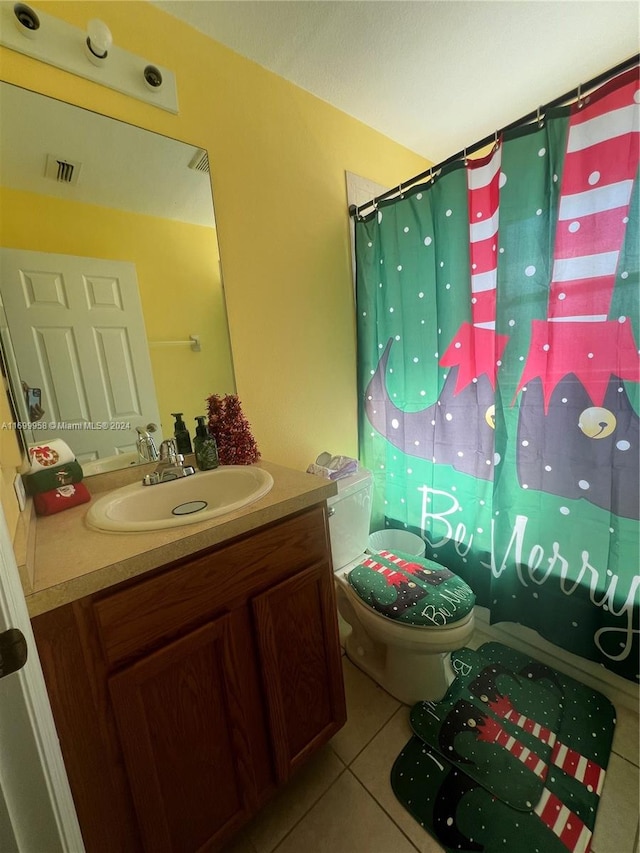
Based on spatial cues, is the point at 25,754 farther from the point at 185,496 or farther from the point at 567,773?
the point at 567,773

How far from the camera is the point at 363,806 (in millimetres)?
933

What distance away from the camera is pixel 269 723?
2.73 feet

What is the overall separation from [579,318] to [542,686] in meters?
1.32

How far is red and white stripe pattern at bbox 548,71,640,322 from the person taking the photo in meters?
0.93

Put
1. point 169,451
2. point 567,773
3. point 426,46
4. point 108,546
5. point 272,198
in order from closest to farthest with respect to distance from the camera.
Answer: point 108,546, point 567,773, point 169,451, point 426,46, point 272,198

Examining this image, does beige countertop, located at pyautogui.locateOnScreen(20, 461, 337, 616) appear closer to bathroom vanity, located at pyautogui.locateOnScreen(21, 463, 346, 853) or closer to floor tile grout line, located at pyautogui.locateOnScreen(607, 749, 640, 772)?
bathroom vanity, located at pyautogui.locateOnScreen(21, 463, 346, 853)

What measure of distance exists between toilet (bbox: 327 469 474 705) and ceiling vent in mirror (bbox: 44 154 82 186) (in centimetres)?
133

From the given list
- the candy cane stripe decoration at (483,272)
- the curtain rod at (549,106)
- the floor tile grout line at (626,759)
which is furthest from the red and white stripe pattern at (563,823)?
the curtain rod at (549,106)

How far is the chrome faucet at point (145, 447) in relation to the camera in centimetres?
110

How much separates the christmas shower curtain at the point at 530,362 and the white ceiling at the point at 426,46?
0.45 meters

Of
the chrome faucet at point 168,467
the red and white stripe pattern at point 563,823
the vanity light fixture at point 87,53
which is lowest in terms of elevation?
the red and white stripe pattern at point 563,823

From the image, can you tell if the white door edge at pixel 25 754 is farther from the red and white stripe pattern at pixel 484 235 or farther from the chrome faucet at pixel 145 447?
the red and white stripe pattern at pixel 484 235

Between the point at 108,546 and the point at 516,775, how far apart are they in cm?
131

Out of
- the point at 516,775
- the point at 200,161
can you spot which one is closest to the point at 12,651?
the point at 516,775
